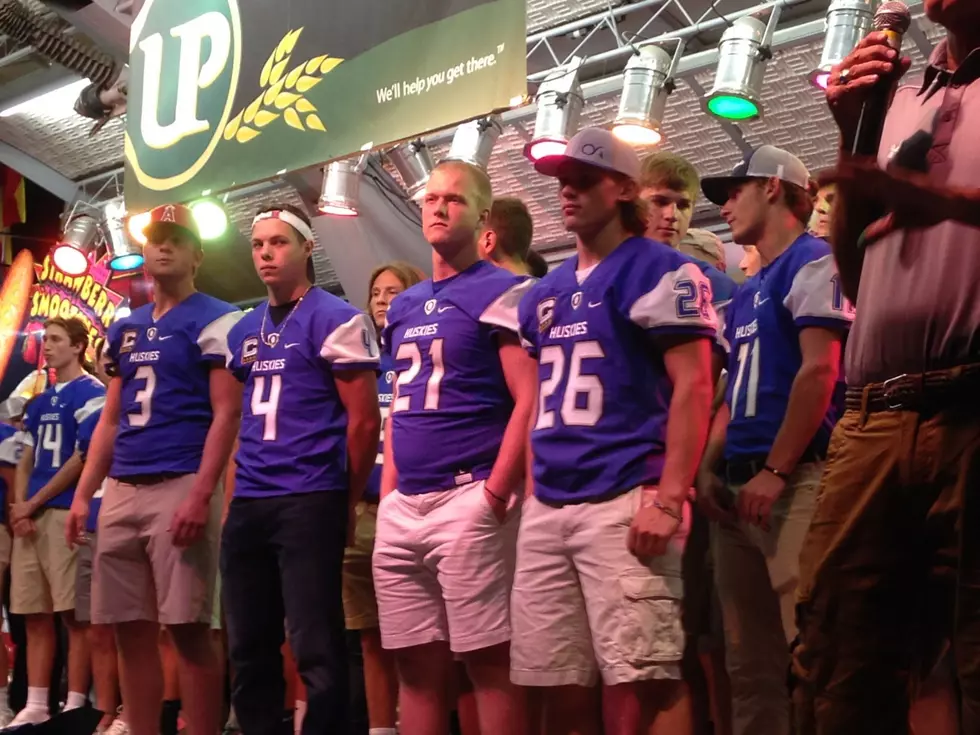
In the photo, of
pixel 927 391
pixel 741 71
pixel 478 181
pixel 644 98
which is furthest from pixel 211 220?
pixel 927 391

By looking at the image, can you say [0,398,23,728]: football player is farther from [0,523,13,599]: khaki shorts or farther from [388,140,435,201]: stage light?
[388,140,435,201]: stage light

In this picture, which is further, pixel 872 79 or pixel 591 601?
pixel 591 601

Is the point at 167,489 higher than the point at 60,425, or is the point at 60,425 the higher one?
the point at 60,425

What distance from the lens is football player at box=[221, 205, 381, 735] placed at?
317 centimetres

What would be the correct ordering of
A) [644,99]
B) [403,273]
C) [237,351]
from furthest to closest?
[644,99] → [403,273] → [237,351]

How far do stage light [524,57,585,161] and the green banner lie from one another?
2237 millimetres

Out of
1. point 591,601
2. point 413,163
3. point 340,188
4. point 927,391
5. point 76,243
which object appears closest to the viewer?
point 927,391

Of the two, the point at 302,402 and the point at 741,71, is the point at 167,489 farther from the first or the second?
the point at 741,71

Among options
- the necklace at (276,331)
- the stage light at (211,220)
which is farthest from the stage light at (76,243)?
the necklace at (276,331)

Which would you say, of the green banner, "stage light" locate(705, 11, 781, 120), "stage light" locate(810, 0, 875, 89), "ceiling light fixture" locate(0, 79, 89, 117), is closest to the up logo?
the green banner

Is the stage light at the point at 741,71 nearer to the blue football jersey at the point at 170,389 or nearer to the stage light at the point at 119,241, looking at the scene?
the blue football jersey at the point at 170,389

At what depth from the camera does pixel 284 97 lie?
11.6ft

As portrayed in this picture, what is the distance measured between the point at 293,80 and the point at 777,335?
1.70 meters

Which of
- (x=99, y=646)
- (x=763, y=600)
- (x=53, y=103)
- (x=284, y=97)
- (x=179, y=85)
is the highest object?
(x=53, y=103)
